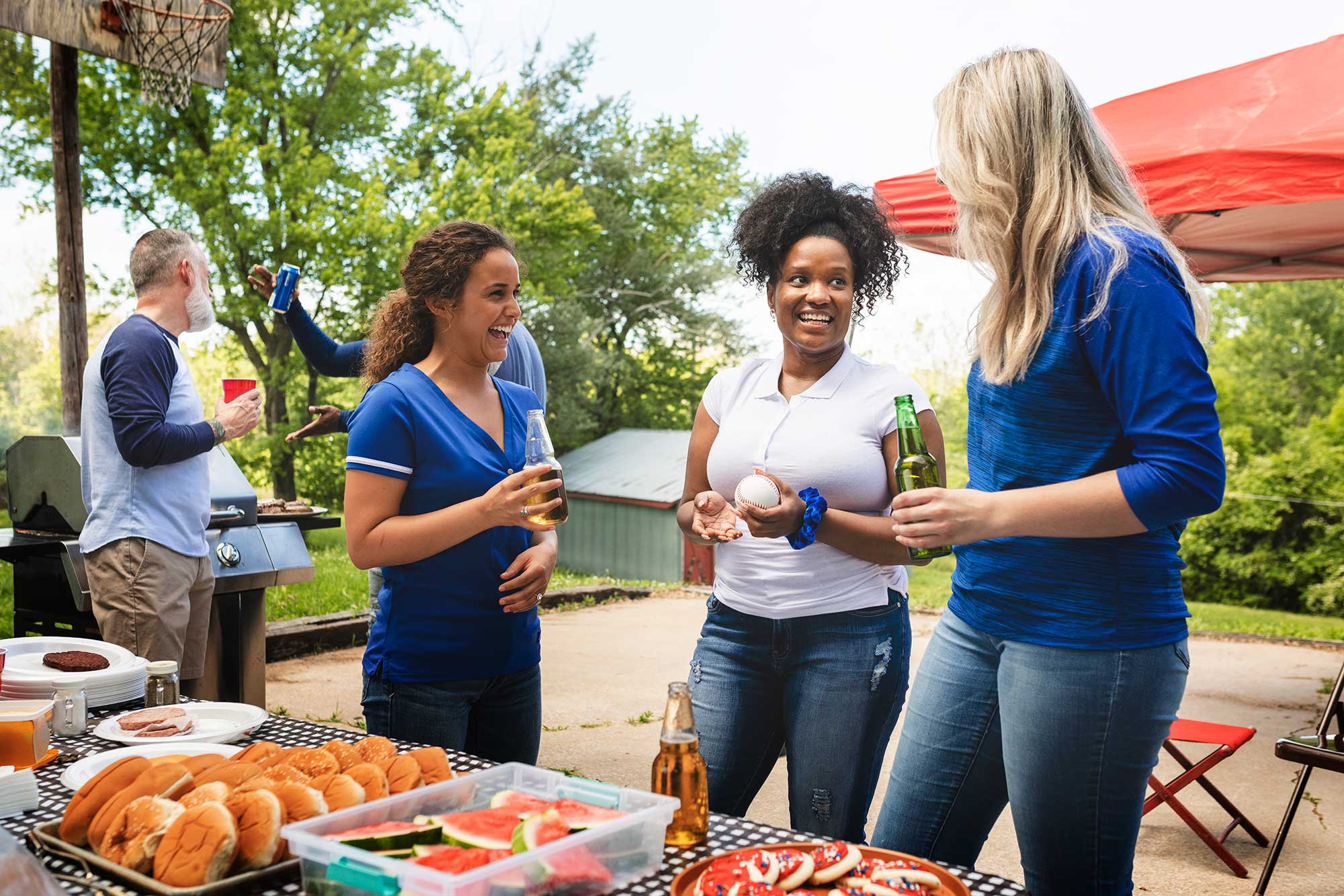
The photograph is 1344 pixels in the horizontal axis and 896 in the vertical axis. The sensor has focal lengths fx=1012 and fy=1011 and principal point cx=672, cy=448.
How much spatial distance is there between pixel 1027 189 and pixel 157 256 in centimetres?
301

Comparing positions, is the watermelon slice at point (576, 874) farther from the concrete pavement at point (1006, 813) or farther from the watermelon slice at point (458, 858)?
the concrete pavement at point (1006, 813)

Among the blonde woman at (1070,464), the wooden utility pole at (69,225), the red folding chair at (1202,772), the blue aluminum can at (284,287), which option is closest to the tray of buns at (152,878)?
the blonde woman at (1070,464)

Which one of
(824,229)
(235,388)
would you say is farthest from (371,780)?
(235,388)

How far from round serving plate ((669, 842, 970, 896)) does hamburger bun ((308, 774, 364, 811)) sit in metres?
0.43

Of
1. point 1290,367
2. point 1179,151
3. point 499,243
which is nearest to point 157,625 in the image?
point 499,243

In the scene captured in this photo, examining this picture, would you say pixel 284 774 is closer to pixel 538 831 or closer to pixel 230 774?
pixel 230 774

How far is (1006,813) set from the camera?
4.57 m

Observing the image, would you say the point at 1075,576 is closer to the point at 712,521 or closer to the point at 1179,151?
the point at 712,521

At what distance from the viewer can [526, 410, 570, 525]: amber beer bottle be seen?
6.23 feet

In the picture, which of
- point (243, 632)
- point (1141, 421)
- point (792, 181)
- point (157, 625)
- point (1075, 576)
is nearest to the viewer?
point (1141, 421)

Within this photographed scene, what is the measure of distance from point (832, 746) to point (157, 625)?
2489 mm

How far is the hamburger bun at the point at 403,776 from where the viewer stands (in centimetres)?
140

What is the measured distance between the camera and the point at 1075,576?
164cm

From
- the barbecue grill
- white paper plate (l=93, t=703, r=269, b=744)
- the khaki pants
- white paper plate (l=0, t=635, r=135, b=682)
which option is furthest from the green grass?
white paper plate (l=93, t=703, r=269, b=744)
